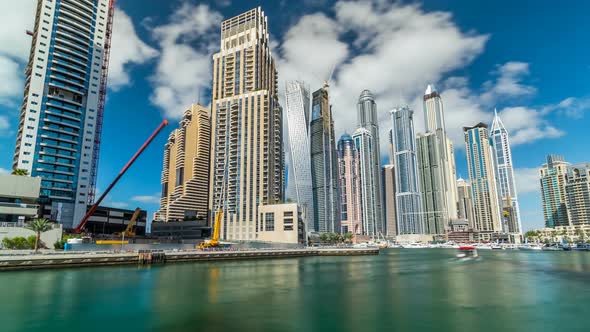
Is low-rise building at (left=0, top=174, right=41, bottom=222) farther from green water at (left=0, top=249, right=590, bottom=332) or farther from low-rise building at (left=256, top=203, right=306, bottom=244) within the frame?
low-rise building at (left=256, top=203, right=306, bottom=244)

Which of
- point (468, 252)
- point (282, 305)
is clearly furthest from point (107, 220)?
point (468, 252)

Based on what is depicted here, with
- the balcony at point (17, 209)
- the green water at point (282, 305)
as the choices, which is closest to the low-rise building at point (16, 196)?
the balcony at point (17, 209)

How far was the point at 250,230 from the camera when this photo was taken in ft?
614

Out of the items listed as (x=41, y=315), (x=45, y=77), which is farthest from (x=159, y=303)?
(x=45, y=77)

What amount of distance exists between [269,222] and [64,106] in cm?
10838

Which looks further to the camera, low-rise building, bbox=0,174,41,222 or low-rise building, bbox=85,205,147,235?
low-rise building, bbox=85,205,147,235

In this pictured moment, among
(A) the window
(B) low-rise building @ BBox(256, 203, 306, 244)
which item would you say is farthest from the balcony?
(A) the window

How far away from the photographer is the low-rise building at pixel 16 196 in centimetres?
11026

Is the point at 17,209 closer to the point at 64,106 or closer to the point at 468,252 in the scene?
the point at 64,106

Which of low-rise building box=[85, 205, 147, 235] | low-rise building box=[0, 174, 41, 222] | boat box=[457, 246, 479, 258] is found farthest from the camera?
low-rise building box=[85, 205, 147, 235]

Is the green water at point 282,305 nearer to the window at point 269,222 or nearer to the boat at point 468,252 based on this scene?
the boat at point 468,252

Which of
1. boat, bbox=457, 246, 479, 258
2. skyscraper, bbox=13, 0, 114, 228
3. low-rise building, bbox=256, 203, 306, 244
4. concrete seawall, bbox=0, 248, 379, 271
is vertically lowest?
boat, bbox=457, 246, 479, 258

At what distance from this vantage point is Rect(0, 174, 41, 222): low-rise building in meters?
110

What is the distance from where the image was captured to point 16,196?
11306cm
